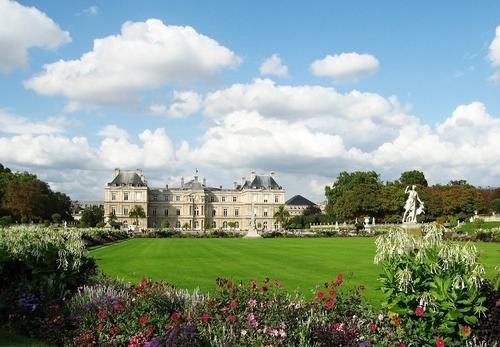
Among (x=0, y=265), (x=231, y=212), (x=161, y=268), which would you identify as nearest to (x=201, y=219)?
(x=231, y=212)

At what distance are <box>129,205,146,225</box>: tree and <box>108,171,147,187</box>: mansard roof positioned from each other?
5.80 m

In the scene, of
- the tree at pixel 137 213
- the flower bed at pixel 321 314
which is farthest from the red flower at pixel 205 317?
the tree at pixel 137 213

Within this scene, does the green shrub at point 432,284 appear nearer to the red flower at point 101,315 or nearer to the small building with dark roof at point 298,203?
the red flower at point 101,315

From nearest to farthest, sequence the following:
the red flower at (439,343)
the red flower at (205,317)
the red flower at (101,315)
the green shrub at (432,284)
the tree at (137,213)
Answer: the red flower at (439,343)
the green shrub at (432,284)
the red flower at (205,317)
the red flower at (101,315)
the tree at (137,213)

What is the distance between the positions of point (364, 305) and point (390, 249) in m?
0.89

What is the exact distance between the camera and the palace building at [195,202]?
117 meters

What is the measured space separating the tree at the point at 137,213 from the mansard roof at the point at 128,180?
19.0 feet

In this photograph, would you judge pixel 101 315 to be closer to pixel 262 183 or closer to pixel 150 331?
pixel 150 331

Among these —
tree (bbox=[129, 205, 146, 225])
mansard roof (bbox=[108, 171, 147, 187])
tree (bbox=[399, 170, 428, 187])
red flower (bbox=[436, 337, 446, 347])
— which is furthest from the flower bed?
mansard roof (bbox=[108, 171, 147, 187])

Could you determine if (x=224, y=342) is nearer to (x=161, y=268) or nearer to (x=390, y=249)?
(x=390, y=249)

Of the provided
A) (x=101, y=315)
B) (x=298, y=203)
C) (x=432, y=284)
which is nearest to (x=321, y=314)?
(x=432, y=284)

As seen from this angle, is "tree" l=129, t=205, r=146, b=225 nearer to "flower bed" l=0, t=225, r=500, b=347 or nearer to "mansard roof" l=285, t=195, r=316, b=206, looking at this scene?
"mansard roof" l=285, t=195, r=316, b=206

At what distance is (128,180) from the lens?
389 ft

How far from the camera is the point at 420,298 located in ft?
19.3
